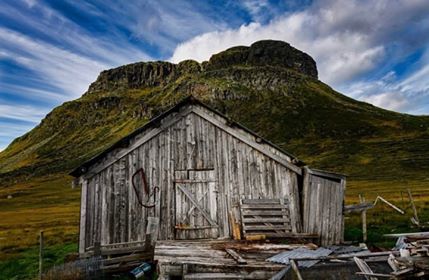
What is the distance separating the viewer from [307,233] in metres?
13.2

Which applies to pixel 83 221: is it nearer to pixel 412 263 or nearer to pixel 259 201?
pixel 259 201

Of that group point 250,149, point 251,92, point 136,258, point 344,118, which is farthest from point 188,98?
point 251,92

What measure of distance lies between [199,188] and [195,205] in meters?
0.63

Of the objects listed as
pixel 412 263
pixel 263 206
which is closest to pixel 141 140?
pixel 263 206

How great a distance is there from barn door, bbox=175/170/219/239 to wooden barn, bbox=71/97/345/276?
1.4 inches

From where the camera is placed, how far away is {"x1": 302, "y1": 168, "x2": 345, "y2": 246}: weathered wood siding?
41.4ft

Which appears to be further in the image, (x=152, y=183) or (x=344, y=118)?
(x=344, y=118)

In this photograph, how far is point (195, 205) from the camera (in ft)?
44.6

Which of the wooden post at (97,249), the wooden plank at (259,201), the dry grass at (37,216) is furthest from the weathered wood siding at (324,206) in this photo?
the dry grass at (37,216)

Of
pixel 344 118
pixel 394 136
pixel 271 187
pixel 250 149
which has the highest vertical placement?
pixel 344 118

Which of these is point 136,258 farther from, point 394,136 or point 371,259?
point 394,136

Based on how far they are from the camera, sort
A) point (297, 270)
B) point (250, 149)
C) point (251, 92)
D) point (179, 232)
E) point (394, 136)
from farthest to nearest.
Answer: point (251, 92) < point (394, 136) < point (250, 149) < point (179, 232) < point (297, 270)

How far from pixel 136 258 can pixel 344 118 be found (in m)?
143

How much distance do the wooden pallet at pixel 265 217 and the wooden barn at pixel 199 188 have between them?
0.12ft
